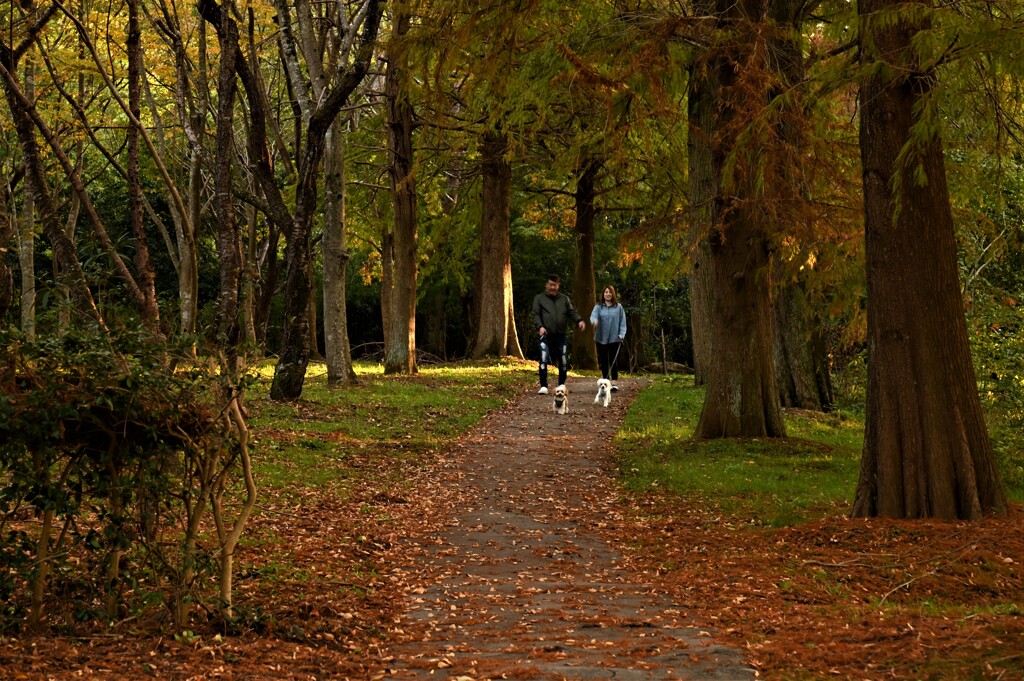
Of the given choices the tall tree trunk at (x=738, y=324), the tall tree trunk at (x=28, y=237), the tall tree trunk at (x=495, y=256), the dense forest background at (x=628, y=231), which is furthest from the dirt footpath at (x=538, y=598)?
the tall tree trunk at (x=495, y=256)

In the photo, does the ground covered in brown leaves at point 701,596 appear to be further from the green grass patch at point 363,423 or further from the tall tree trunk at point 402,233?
the tall tree trunk at point 402,233

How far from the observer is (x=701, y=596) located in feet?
25.2

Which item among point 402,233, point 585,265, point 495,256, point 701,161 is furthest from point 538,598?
point 585,265

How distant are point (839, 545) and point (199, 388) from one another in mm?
5267

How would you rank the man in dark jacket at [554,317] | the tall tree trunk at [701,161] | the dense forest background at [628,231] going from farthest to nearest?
the man in dark jacket at [554,317] → the tall tree trunk at [701,161] → the dense forest background at [628,231]

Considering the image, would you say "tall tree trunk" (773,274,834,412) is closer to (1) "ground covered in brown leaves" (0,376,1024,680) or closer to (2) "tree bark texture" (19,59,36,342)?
(1) "ground covered in brown leaves" (0,376,1024,680)

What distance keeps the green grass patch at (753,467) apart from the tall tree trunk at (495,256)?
1119 cm

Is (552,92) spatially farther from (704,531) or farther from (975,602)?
(975,602)

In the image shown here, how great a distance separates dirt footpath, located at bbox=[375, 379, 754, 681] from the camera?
602 centimetres

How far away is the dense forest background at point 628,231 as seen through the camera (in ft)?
20.3

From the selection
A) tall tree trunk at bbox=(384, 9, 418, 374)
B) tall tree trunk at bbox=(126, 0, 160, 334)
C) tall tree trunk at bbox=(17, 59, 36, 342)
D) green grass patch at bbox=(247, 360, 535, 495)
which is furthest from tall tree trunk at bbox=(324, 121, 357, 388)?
tall tree trunk at bbox=(126, 0, 160, 334)

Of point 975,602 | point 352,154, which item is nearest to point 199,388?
point 975,602

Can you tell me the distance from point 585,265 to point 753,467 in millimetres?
17478

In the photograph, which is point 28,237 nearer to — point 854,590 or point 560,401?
point 560,401
